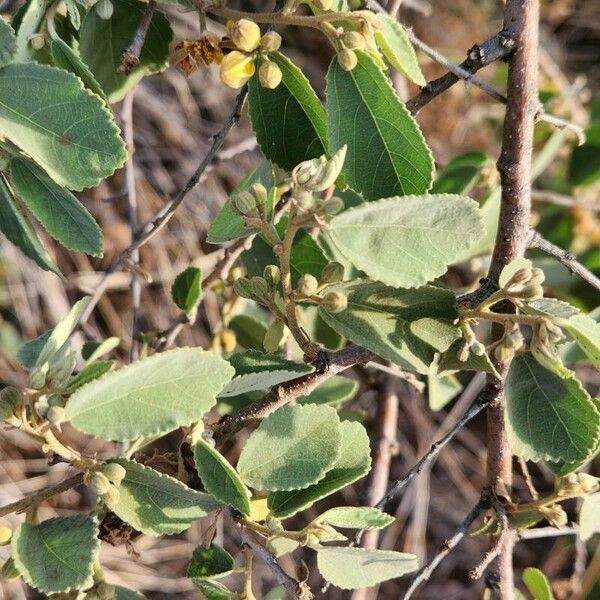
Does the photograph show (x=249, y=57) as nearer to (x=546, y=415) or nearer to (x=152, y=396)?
Answer: (x=152, y=396)

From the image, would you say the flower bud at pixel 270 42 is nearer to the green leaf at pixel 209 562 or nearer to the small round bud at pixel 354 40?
the small round bud at pixel 354 40

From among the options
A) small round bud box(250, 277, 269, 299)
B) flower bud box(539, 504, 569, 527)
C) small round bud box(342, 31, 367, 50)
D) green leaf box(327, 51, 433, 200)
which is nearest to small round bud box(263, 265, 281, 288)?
small round bud box(250, 277, 269, 299)

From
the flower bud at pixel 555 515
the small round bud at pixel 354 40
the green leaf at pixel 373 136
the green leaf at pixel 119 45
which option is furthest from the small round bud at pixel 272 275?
the flower bud at pixel 555 515

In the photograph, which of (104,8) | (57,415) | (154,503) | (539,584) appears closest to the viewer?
(57,415)

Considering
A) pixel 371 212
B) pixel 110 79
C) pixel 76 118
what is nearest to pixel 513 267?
pixel 371 212

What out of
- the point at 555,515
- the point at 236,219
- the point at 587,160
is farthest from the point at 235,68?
the point at 587,160

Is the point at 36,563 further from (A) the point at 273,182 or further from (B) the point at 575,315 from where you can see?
(B) the point at 575,315
